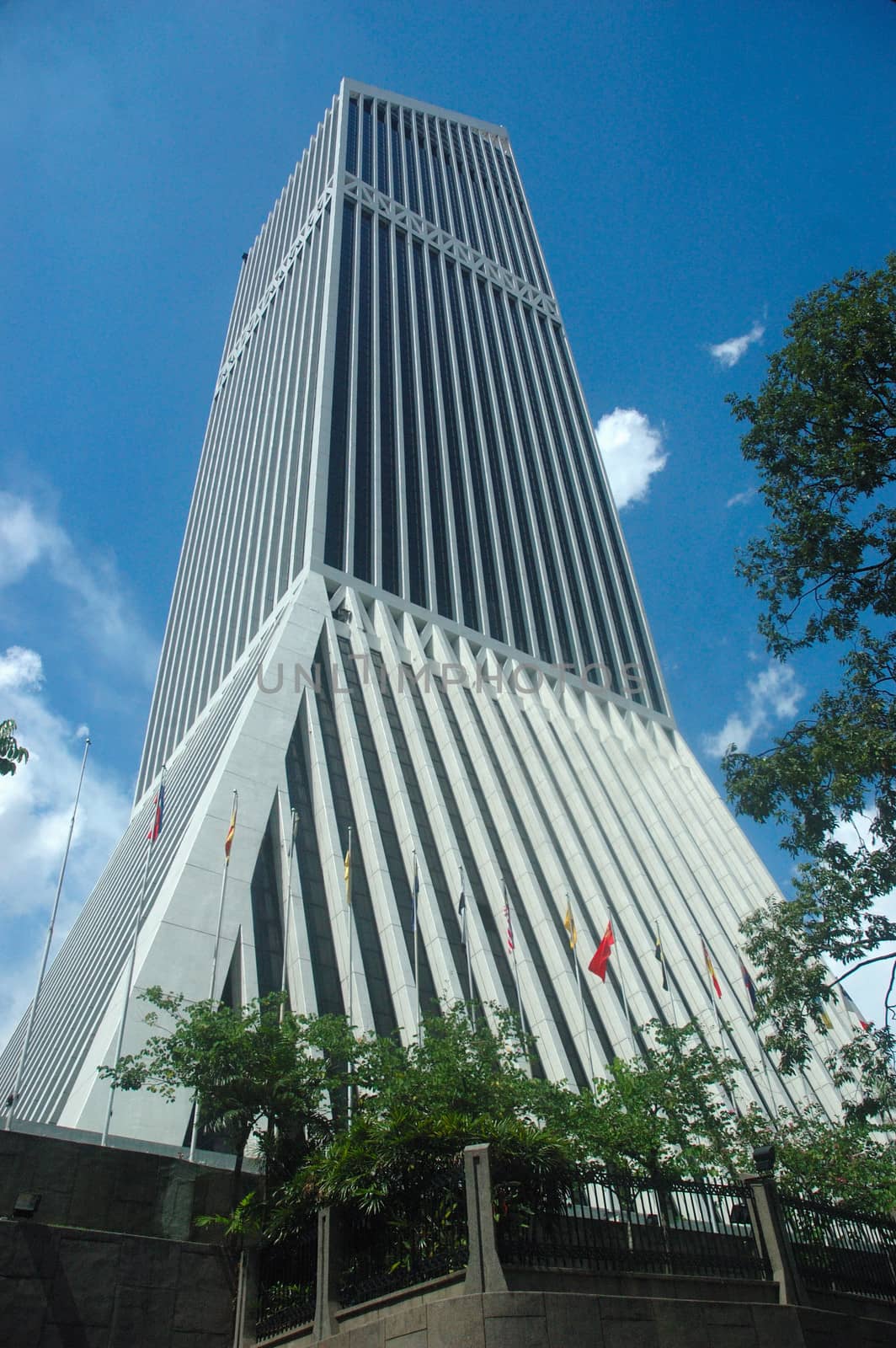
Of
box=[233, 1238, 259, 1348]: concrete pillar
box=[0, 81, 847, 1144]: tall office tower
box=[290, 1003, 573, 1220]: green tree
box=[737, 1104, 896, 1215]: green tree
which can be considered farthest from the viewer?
box=[0, 81, 847, 1144]: tall office tower

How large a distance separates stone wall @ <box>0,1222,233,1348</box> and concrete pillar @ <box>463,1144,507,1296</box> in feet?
21.3

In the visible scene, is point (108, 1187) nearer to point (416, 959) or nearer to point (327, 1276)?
point (327, 1276)

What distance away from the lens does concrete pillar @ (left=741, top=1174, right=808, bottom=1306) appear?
1531 centimetres

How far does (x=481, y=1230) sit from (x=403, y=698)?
31670 millimetres

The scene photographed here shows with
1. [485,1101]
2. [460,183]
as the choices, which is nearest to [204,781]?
[485,1101]

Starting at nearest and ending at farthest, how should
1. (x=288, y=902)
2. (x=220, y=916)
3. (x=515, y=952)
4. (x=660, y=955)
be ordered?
(x=220, y=916) < (x=288, y=902) < (x=660, y=955) < (x=515, y=952)

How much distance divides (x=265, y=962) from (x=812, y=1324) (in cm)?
1901

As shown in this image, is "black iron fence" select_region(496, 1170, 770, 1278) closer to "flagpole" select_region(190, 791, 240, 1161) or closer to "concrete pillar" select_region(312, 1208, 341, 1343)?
"concrete pillar" select_region(312, 1208, 341, 1343)

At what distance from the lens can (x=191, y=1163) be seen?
19719 millimetres

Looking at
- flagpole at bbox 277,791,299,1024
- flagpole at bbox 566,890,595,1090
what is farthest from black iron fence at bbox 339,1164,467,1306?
flagpole at bbox 566,890,595,1090

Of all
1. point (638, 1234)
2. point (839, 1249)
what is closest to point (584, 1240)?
point (638, 1234)

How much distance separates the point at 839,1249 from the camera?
1648cm

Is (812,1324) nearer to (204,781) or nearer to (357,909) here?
(357,909)

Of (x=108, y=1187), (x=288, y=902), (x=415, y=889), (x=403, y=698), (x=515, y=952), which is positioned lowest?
(x=108, y=1187)
